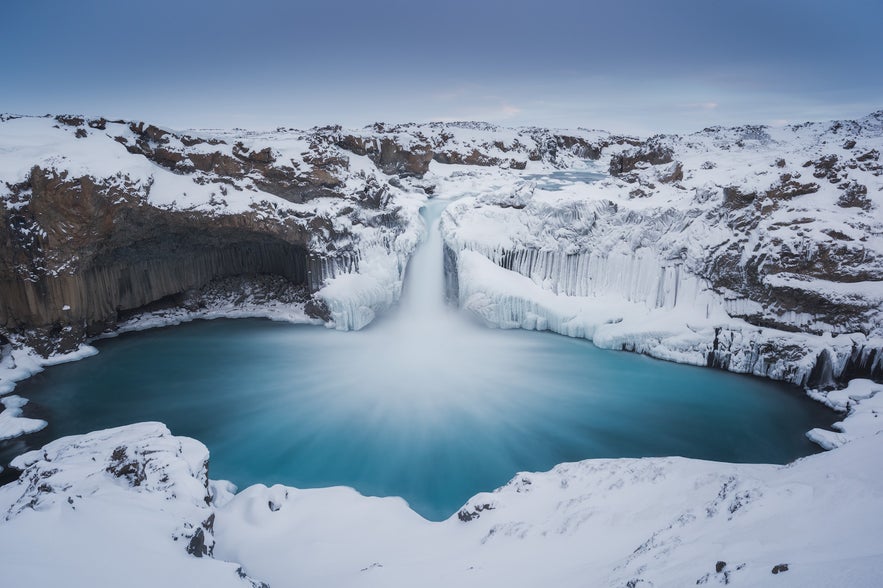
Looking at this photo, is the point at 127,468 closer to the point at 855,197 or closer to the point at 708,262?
the point at 708,262

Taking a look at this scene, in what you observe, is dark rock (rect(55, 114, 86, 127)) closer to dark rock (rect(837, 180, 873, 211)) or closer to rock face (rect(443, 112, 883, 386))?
rock face (rect(443, 112, 883, 386))

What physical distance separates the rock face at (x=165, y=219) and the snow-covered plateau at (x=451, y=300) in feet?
0.23

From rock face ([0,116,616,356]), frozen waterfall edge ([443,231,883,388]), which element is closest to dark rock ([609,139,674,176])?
frozen waterfall edge ([443,231,883,388])

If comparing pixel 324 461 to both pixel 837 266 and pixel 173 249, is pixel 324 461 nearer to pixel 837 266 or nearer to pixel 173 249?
pixel 173 249

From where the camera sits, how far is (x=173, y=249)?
1672 cm

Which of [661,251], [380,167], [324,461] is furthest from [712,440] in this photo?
[380,167]

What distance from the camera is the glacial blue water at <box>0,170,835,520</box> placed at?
10.0 m

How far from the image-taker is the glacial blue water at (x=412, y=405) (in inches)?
395

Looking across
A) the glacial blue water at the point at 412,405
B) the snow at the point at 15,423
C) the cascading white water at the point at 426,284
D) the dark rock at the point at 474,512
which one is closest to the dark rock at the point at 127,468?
the glacial blue water at the point at 412,405

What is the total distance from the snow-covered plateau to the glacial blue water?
2.93ft

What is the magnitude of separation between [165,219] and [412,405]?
9552 millimetres

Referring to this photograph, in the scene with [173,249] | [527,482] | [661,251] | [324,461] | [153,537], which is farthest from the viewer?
[173,249]

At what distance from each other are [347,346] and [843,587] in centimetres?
1335

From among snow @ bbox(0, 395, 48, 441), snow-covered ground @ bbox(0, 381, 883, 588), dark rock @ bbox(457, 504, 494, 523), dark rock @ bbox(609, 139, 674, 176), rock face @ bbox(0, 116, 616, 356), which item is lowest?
snow @ bbox(0, 395, 48, 441)
